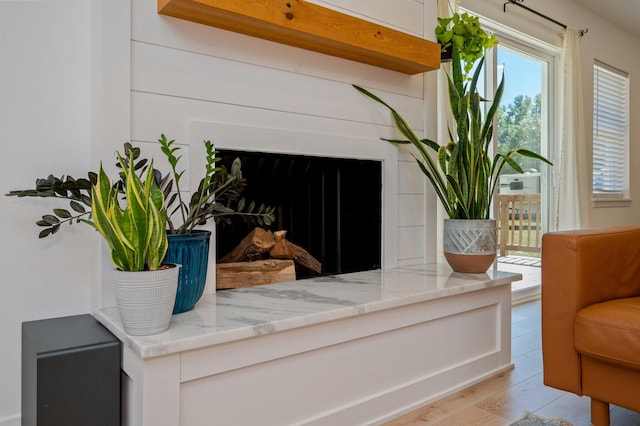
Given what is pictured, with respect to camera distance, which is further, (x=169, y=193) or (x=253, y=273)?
(x=253, y=273)

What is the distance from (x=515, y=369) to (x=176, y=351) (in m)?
A: 1.70

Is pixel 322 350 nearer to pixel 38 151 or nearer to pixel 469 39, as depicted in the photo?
pixel 38 151

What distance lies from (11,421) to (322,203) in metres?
1.40

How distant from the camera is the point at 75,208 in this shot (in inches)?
55.0

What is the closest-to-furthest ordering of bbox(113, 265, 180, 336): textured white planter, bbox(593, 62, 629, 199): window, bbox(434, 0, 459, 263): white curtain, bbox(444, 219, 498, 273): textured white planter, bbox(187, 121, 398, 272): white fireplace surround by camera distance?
bbox(113, 265, 180, 336): textured white planter
bbox(187, 121, 398, 272): white fireplace surround
bbox(444, 219, 498, 273): textured white planter
bbox(434, 0, 459, 263): white curtain
bbox(593, 62, 629, 199): window

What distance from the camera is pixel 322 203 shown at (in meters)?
2.18

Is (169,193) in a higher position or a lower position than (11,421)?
higher

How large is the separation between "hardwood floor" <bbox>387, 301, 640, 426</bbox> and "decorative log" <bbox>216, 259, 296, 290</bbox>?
2.35 feet

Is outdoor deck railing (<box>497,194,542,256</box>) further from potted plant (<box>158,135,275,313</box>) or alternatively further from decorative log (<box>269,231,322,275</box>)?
potted plant (<box>158,135,275,313</box>)

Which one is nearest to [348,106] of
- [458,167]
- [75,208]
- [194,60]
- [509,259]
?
[458,167]

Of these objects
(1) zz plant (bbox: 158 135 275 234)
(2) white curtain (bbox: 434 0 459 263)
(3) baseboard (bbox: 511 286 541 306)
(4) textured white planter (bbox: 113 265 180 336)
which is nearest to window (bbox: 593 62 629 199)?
(3) baseboard (bbox: 511 286 541 306)

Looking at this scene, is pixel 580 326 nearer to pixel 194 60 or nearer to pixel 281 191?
pixel 281 191

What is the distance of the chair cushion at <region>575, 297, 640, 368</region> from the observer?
4.61 ft

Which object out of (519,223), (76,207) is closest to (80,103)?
(76,207)
